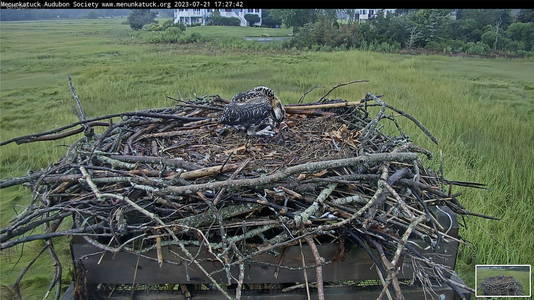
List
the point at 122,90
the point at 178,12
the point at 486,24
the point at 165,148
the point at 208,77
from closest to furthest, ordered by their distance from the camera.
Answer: the point at 165,148 → the point at 178,12 → the point at 486,24 → the point at 122,90 → the point at 208,77

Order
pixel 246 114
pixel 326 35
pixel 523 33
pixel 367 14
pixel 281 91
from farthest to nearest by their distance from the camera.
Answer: pixel 326 35 → pixel 281 91 → pixel 367 14 → pixel 523 33 → pixel 246 114

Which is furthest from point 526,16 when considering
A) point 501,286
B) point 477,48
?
point 501,286

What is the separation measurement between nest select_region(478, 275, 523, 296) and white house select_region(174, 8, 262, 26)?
403cm

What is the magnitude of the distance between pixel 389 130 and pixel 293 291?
144 inches

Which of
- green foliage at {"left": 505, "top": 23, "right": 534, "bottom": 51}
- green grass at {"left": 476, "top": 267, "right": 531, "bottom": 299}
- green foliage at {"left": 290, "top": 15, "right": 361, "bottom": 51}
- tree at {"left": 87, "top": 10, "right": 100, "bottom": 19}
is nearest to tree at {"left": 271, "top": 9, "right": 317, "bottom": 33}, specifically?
green foliage at {"left": 290, "top": 15, "right": 361, "bottom": 51}

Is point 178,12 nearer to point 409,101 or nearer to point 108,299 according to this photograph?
point 108,299

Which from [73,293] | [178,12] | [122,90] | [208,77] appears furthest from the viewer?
[208,77]

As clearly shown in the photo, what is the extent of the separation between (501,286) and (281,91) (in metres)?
4.68

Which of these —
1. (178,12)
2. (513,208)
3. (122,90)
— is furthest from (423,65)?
(122,90)

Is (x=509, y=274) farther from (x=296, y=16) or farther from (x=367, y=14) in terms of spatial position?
(x=367, y=14)

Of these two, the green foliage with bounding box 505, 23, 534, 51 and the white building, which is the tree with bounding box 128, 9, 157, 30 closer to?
the white building

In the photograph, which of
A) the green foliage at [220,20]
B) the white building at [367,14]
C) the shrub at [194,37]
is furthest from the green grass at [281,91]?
the white building at [367,14]

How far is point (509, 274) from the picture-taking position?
242 centimetres

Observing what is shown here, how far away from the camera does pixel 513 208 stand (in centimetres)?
342
